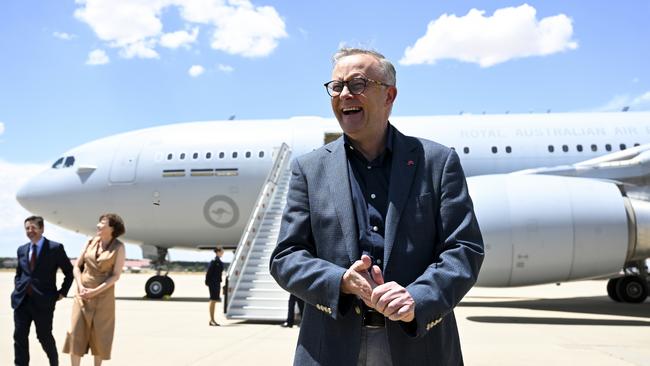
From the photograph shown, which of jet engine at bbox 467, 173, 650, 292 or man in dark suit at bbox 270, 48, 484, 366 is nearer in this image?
man in dark suit at bbox 270, 48, 484, 366

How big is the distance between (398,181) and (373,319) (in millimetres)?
456

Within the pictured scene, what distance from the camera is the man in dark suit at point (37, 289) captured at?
526 cm

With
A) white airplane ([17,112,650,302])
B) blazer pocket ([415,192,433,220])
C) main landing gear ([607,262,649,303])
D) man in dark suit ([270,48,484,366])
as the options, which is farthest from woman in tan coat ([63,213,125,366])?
main landing gear ([607,262,649,303])

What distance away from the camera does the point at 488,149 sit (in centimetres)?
1360

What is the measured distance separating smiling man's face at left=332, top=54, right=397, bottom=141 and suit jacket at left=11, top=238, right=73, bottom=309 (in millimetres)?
4205

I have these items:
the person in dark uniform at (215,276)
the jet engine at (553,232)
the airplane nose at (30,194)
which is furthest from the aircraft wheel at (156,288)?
the jet engine at (553,232)

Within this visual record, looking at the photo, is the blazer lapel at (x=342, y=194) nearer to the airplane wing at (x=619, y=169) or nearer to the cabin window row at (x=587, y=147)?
the airplane wing at (x=619, y=169)

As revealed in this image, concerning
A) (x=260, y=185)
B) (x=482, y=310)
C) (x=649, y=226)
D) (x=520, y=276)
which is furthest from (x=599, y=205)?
(x=260, y=185)

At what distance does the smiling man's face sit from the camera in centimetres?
204

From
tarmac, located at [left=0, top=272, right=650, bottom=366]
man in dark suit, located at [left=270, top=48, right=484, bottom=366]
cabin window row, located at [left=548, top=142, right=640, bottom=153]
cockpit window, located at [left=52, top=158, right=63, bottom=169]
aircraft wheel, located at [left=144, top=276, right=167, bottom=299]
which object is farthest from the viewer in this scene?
cockpit window, located at [left=52, top=158, right=63, bottom=169]

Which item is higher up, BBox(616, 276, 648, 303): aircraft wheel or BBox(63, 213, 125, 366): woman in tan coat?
BBox(63, 213, 125, 366): woman in tan coat

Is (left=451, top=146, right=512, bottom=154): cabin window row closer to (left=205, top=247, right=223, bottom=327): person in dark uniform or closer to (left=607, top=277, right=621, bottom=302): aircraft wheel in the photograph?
(left=607, top=277, right=621, bottom=302): aircraft wheel

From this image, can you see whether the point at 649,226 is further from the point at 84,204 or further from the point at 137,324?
the point at 84,204

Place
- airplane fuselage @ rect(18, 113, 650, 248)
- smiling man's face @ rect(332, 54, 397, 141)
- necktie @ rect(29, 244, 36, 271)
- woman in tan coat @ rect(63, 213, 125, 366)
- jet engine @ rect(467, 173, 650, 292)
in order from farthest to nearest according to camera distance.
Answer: airplane fuselage @ rect(18, 113, 650, 248) < jet engine @ rect(467, 173, 650, 292) < necktie @ rect(29, 244, 36, 271) < woman in tan coat @ rect(63, 213, 125, 366) < smiling man's face @ rect(332, 54, 397, 141)
